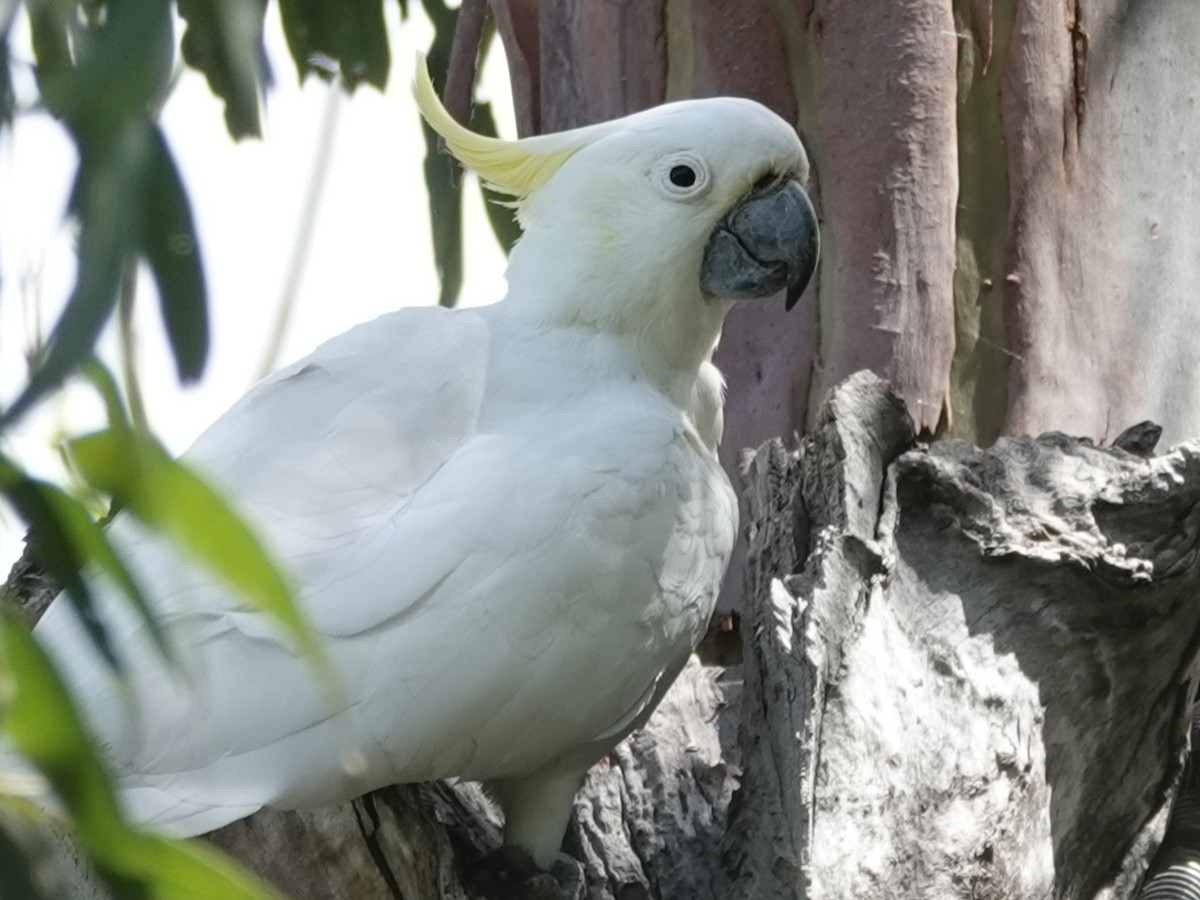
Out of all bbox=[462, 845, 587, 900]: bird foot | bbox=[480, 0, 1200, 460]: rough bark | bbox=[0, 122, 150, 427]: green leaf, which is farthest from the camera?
bbox=[480, 0, 1200, 460]: rough bark

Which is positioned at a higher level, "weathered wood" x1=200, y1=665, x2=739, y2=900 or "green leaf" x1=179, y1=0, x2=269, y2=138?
"green leaf" x1=179, y1=0, x2=269, y2=138

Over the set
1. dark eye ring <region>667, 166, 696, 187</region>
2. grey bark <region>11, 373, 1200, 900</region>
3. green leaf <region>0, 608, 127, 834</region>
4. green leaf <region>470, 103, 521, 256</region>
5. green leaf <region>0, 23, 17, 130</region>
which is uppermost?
green leaf <region>0, 23, 17, 130</region>

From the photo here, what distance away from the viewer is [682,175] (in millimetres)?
2141

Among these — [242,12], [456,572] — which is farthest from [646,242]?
[242,12]

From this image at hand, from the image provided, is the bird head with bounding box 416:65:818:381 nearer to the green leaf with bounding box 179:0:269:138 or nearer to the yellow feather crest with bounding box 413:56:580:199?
the yellow feather crest with bounding box 413:56:580:199

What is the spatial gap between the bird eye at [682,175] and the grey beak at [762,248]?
0.05m

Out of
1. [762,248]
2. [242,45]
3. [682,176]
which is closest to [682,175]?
[682,176]

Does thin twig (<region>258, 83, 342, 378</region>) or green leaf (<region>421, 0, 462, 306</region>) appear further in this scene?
green leaf (<region>421, 0, 462, 306</region>)

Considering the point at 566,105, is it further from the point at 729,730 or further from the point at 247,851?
the point at 247,851

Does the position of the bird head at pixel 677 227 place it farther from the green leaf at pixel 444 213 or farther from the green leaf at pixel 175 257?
the green leaf at pixel 175 257

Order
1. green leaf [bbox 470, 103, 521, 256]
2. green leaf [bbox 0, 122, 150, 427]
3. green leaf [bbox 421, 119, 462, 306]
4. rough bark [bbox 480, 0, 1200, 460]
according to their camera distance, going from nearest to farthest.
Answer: green leaf [bbox 0, 122, 150, 427]
rough bark [bbox 480, 0, 1200, 460]
green leaf [bbox 470, 103, 521, 256]
green leaf [bbox 421, 119, 462, 306]

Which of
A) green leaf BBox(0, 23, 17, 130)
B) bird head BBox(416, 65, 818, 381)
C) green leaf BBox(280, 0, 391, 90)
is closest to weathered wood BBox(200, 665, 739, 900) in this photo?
bird head BBox(416, 65, 818, 381)

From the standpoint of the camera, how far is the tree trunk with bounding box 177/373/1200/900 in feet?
6.10

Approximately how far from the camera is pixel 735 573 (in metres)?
2.55
